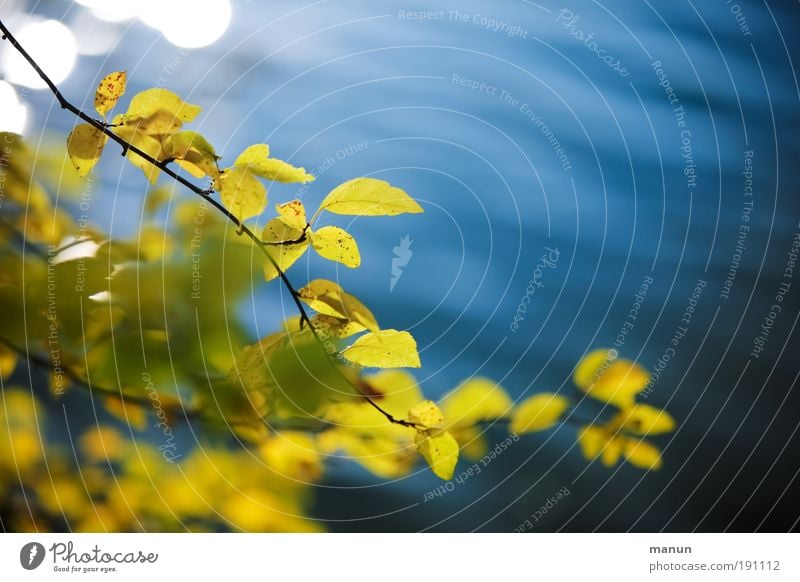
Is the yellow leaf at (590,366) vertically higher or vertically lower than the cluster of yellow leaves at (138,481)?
higher

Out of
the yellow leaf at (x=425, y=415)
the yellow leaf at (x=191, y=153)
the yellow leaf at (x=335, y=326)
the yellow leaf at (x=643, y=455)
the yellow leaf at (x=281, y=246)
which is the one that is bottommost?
the yellow leaf at (x=425, y=415)

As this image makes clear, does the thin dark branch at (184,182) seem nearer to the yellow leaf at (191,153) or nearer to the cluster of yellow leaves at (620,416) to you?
the yellow leaf at (191,153)

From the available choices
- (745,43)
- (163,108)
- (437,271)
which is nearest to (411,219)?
(437,271)

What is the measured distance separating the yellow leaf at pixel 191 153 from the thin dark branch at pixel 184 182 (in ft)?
0.03

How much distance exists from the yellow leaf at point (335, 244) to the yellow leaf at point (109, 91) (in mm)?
164

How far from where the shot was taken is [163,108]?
1.58 ft

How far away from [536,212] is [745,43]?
0.21 meters

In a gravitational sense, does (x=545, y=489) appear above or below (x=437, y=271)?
below

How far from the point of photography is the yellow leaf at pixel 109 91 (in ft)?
1.66
